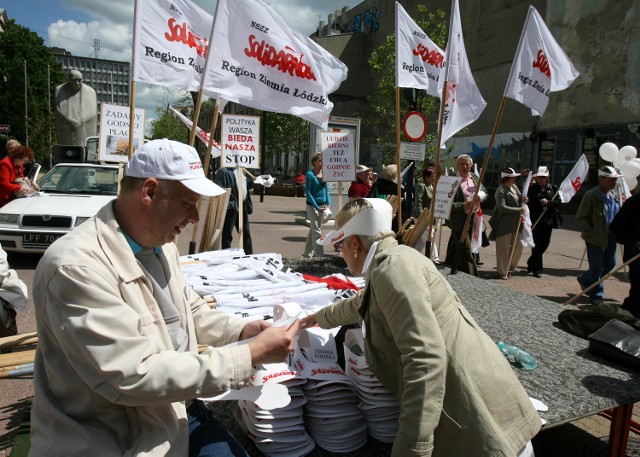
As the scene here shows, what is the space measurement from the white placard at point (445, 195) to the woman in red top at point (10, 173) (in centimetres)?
740

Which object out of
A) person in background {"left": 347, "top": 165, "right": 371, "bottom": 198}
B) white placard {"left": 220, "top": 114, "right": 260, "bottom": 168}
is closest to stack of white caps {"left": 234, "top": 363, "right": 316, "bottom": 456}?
white placard {"left": 220, "top": 114, "right": 260, "bottom": 168}

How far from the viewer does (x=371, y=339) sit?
2361 millimetres

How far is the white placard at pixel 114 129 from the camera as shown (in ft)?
24.2

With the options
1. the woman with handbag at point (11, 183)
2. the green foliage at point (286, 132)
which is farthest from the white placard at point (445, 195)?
the green foliage at point (286, 132)

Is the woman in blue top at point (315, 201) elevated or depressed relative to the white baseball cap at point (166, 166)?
depressed

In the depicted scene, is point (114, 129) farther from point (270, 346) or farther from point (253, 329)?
point (270, 346)

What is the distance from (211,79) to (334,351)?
275cm

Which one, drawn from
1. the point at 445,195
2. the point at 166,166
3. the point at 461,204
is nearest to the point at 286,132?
the point at 461,204

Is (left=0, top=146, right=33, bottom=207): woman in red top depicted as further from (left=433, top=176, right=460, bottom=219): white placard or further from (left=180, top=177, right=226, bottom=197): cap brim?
(left=180, top=177, right=226, bottom=197): cap brim

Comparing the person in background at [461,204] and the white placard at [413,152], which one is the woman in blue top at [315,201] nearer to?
the white placard at [413,152]

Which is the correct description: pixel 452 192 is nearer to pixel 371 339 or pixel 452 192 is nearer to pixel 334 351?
pixel 334 351

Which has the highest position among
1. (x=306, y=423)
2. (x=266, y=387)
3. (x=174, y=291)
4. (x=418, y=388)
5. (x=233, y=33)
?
(x=233, y=33)

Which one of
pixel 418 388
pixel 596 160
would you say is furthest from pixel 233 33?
pixel 596 160

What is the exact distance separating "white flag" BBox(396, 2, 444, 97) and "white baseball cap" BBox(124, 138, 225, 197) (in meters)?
4.65
